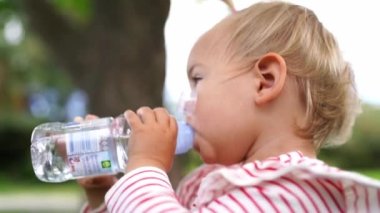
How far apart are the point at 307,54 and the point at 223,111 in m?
0.21

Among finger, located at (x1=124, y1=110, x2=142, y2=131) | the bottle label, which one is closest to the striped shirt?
finger, located at (x1=124, y1=110, x2=142, y2=131)

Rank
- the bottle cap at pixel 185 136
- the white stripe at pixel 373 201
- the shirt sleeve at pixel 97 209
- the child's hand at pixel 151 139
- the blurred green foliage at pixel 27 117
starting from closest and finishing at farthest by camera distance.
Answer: the white stripe at pixel 373 201 < the child's hand at pixel 151 139 < the bottle cap at pixel 185 136 < the shirt sleeve at pixel 97 209 < the blurred green foliage at pixel 27 117

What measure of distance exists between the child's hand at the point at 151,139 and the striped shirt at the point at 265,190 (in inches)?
1.4

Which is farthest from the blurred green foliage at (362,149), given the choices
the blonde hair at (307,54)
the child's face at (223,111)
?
the child's face at (223,111)

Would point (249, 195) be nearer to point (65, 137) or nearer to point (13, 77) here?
point (65, 137)

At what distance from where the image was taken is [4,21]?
6.57m

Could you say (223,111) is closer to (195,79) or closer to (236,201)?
(195,79)

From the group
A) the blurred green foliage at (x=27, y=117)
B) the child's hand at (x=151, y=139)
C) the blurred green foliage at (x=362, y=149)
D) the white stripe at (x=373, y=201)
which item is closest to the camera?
the white stripe at (x=373, y=201)

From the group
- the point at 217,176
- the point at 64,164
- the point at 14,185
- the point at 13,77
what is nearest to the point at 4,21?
the point at 64,164

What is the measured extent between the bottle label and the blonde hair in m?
0.35

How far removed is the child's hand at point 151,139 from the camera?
153 centimetres

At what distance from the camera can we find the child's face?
1593mm

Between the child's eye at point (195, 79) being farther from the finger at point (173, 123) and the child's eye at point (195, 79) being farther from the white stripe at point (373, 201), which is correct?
the white stripe at point (373, 201)

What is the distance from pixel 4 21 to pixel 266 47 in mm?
5244
